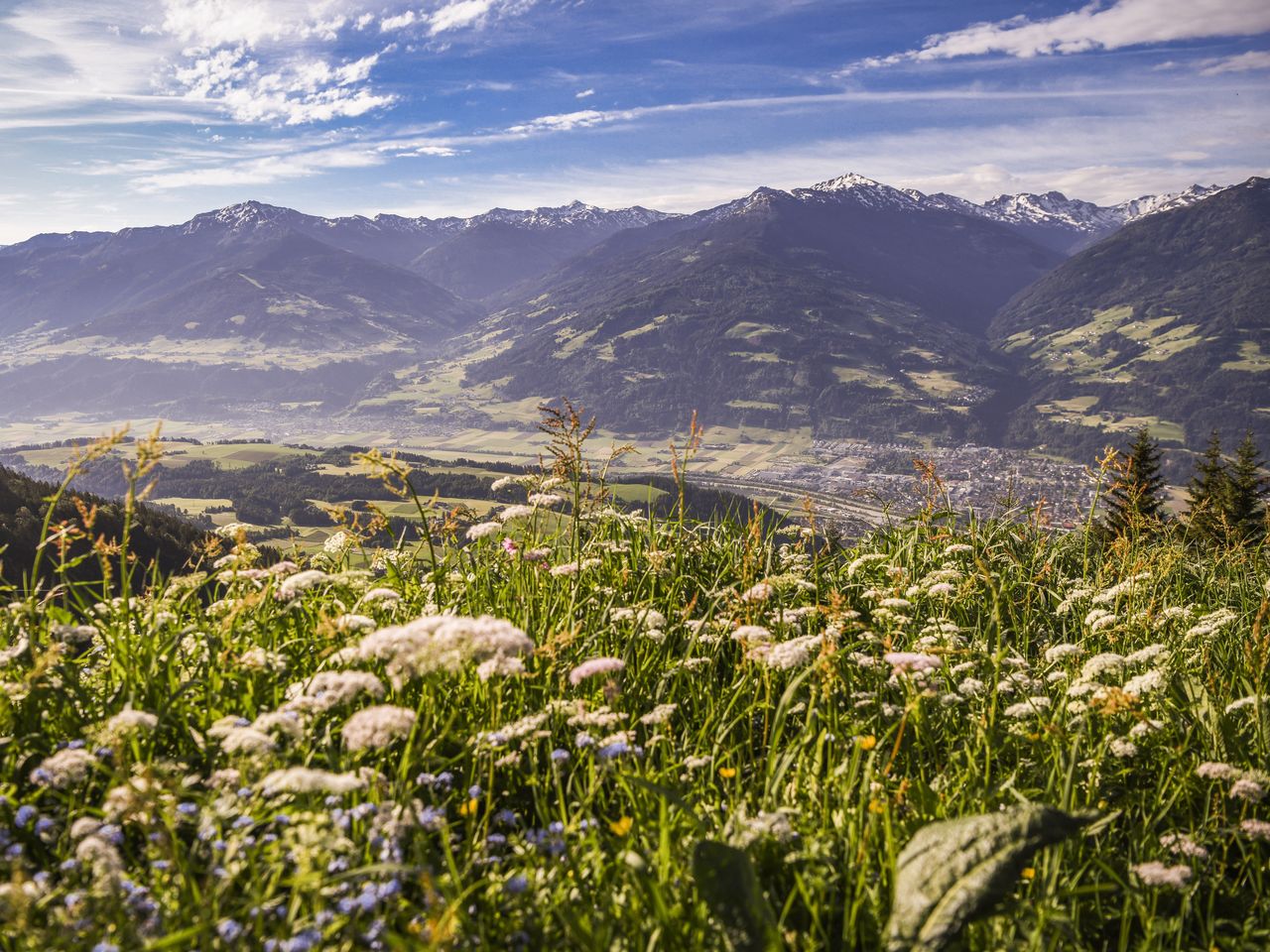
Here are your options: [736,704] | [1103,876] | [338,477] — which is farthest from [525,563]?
[338,477]

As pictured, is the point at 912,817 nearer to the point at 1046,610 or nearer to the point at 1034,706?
the point at 1034,706

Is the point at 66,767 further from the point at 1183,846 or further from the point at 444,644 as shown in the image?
the point at 1183,846

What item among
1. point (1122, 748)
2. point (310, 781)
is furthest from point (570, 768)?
point (1122, 748)

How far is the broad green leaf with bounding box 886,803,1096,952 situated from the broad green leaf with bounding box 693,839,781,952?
0.44 metres

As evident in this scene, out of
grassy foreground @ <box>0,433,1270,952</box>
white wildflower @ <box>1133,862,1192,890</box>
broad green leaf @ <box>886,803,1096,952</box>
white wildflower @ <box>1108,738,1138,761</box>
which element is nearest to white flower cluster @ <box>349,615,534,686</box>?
grassy foreground @ <box>0,433,1270,952</box>

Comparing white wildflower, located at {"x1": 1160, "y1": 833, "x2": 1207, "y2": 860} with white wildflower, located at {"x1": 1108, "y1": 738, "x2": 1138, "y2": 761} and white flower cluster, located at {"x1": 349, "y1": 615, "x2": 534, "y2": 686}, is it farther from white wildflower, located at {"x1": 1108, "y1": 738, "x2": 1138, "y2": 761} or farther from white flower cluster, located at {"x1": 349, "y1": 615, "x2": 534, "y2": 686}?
white flower cluster, located at {"x1": 349, "y1": 615, "x2": 534, "y2": 686}

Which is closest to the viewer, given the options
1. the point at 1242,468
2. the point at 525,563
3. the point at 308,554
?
the point at 525,563

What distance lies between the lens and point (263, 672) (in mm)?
4102

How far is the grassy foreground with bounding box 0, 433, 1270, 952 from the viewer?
8.54 feet

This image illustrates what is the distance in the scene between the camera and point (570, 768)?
157 inches

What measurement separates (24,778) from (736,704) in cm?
342

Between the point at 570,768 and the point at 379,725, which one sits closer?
the point at 379,725

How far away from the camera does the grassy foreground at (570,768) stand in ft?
8.54

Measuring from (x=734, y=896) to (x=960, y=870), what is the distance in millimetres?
745
